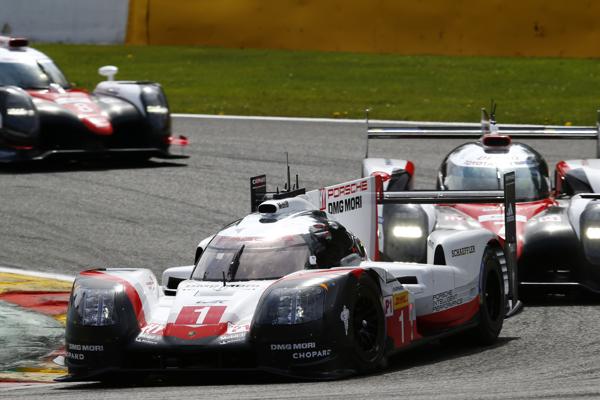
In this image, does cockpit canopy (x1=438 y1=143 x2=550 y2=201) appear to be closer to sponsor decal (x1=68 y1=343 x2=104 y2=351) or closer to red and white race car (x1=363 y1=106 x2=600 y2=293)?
red and white race car (x1=363 y1=106 x2=600 y2=293)

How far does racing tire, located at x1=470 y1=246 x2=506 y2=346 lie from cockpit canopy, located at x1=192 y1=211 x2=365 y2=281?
1.08m

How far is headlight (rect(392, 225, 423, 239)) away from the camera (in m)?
11.8

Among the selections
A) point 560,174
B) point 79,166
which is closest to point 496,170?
point 560,174

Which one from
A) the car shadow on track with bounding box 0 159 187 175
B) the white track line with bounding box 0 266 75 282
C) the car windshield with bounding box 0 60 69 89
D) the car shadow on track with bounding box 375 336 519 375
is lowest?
the car shadow on track with bounding box 375 336 519 375

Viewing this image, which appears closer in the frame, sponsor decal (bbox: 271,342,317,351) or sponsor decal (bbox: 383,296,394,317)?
sponsor decal (bbox: 271,342,317,351)

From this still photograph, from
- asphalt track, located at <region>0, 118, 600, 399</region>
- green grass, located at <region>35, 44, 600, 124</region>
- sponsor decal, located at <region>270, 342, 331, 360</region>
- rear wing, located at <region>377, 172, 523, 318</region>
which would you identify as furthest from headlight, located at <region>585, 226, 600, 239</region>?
green grass, located at <region>35, 44, 600, 124</region>

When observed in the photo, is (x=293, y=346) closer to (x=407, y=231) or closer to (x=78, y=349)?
(x=78, y=349)

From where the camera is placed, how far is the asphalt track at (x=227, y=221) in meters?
7.85

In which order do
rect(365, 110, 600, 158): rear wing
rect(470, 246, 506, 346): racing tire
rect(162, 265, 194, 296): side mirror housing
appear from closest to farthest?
1. rect(162, 265, 194, 296): side mirror housing
2. rect(470, 246, 506, 346): racing tire
3. rect(365, 110, 600, 158): rear wing

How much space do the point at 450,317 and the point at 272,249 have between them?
4.55 ft

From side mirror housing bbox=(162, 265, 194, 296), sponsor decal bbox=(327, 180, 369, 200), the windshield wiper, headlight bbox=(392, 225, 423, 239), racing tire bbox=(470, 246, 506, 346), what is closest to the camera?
the windshield wiper

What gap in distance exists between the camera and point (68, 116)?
17703 mm

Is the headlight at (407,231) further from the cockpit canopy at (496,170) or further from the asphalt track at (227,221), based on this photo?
the cockpit canopy at (496,170)

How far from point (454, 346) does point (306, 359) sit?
2.02 meters
